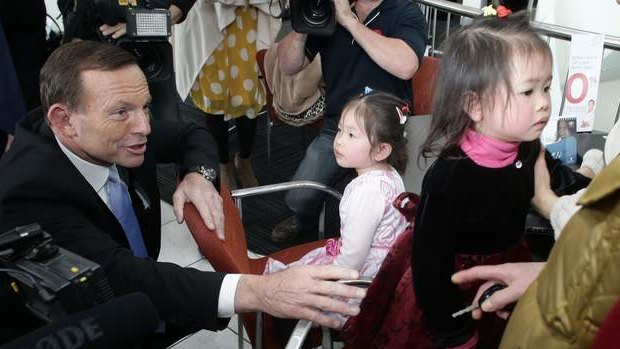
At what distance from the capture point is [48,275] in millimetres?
696

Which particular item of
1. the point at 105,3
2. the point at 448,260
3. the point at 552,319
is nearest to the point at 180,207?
the point at 448,260

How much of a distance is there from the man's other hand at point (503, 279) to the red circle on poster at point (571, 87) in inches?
34.4

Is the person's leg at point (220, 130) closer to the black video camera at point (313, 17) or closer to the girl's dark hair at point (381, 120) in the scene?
the black video camera at point (313, 17)

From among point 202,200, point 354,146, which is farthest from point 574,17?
point 202,200

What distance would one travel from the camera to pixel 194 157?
1611 millimetres

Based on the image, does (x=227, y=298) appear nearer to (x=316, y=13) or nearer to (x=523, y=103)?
(x=523, y=103)

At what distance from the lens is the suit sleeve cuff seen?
1.16 m

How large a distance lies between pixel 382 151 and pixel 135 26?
0.91 meters

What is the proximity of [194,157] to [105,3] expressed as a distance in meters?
0.67

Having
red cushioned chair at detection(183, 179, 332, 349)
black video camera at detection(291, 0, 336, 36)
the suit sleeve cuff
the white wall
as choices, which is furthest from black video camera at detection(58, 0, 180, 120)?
the white wall

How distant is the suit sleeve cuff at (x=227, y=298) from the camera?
45.7 inches

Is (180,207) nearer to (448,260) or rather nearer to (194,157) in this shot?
(194,157)

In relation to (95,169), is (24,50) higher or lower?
higher

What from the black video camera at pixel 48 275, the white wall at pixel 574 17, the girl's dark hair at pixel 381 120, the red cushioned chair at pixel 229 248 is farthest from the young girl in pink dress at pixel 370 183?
the white wall at pixel 574 17
